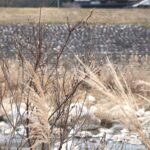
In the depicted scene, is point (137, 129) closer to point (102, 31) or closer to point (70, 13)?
point (102, 31)

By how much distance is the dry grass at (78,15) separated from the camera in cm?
3738

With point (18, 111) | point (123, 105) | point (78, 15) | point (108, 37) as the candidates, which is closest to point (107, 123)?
point (18, 111)

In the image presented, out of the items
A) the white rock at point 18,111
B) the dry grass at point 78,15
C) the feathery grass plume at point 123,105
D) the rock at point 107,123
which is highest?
the dry grass at point 78,15

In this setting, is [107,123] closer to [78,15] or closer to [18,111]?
[18,111]

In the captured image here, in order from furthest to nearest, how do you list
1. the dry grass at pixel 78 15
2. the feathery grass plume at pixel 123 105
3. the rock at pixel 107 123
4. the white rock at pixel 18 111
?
the dry grass at pixel 78 15
the rock at pixel 107 123
the white rock at pixel 18 111
the feathery grass plume at pixel 123 105

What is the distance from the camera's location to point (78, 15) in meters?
40.2

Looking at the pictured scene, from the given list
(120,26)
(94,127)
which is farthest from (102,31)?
(94,127)

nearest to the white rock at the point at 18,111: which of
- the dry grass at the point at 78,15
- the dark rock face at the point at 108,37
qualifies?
the dark rock face at the point at 108,37

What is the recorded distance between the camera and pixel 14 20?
1462 inches

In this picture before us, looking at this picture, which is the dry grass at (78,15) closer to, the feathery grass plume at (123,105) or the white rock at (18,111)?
the white rock at (18,111)

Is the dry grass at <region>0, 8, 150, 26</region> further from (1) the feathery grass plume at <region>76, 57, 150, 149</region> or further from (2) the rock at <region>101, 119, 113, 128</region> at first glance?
(1) the feathery grass plume at <region>76, 57, 150, 149</region>

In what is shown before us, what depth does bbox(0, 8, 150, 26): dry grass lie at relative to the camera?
1471 inches

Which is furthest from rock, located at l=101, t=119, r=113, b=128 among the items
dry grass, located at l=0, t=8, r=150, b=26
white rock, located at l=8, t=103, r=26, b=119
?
dry grass, located at l=0, t=8, r=150, b=26

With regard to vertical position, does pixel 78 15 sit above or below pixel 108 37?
above
